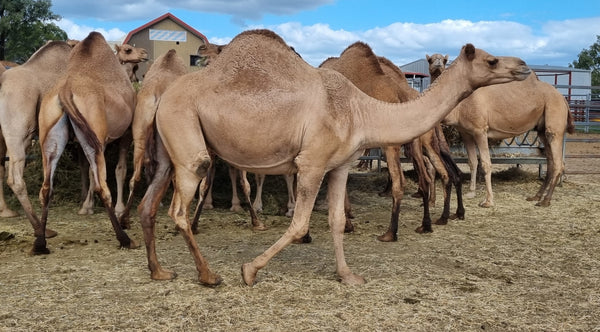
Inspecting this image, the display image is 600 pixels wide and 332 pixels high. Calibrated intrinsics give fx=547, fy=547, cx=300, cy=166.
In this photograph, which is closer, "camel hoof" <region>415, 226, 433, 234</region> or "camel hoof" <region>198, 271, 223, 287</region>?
"camel hoof" <region>198, 271, 223, 287</region>

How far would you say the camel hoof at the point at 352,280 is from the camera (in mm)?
4793

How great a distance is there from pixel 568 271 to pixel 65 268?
4.88m

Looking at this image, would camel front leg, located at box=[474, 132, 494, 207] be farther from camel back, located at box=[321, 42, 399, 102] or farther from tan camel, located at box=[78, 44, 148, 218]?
tan camel, located at box=[78, 44, 148, 218]

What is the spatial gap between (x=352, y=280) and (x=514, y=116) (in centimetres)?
618

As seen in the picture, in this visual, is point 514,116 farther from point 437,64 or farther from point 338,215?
point 338,215

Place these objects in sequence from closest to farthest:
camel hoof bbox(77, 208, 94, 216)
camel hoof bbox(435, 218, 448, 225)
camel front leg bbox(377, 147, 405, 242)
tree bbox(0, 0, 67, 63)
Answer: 1. camel front leg bbox(377, 147, 405, 242)
2. camel hoof bbox(435, 218, 448, 225)
3. camel hoof bbox(77, 208, 94, 216)
4. tree bbox(0, 0, 67, 63)

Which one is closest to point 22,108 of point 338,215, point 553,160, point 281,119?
point 281,119

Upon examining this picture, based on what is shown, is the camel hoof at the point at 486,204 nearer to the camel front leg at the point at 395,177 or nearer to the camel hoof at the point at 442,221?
the camel hoof at the point at 442,221

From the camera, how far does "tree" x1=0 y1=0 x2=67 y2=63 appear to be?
115 ft

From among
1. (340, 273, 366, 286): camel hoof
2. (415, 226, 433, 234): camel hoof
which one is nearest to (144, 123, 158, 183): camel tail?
(340, 273, 366, 286): camel hoof

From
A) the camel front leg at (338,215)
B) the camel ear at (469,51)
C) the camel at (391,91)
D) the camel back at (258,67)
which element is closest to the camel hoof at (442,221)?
the camel at (391,91)

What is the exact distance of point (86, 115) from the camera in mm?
6070

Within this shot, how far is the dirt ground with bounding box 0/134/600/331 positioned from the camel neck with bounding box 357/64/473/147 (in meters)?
1.30

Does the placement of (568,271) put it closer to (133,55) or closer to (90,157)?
(90,157)
